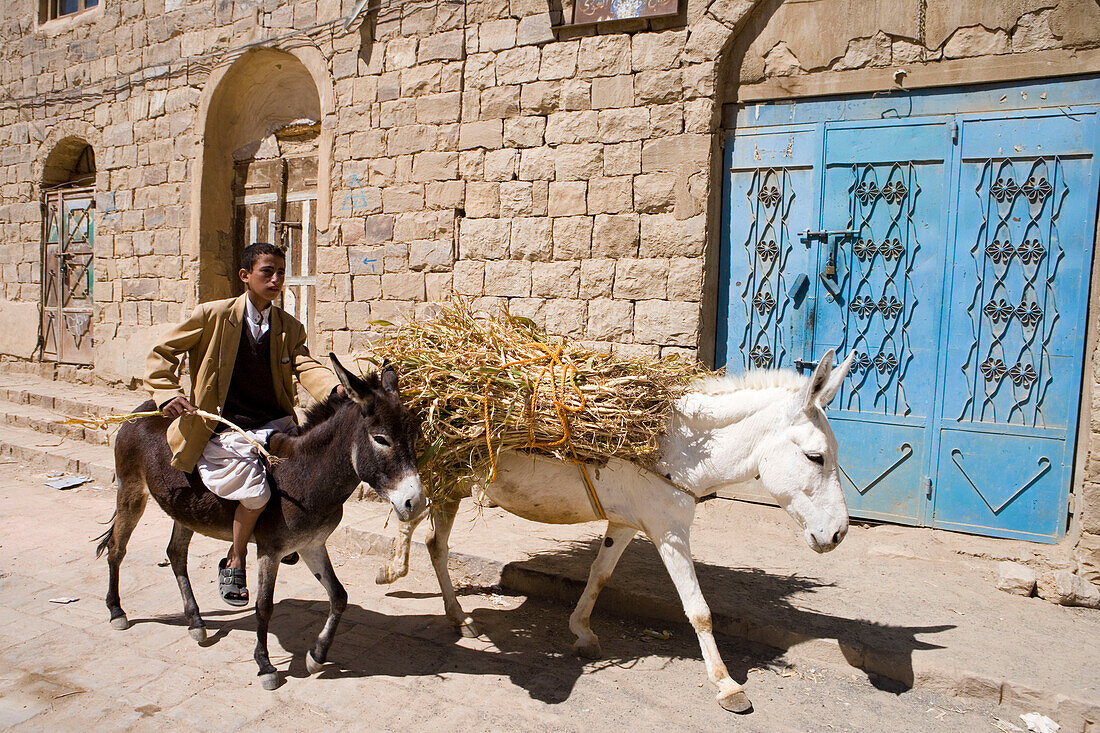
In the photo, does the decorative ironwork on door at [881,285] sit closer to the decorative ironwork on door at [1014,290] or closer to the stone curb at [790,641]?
the decorative ironwork on door at [1014,290]

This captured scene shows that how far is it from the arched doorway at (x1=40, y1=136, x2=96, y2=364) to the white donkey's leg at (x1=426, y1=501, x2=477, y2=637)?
9.11m

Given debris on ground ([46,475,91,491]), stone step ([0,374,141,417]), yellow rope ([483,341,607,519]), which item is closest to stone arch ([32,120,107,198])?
stone step ([0,374,141,417])

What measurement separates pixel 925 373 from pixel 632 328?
90.1 inches

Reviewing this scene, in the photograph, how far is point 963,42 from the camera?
17.5 feet

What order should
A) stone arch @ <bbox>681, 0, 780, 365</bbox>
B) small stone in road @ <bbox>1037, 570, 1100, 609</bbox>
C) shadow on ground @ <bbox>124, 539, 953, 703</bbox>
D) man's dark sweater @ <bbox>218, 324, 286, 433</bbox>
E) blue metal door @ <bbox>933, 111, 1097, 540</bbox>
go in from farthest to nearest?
stone arch @ <bbox>681, 0, 780, 365</bbox> < blue metal door @ <bbox>933, 111, 1097, 540</bbox> < small stone in road @ <bbox>1037, 570, 1100, 609</bbox> < man's dark sweater @ <bbox>218, 324, 286, 433</bbox> < shadow on ground @ <bbox>124, 539, 953, 703</bbox>

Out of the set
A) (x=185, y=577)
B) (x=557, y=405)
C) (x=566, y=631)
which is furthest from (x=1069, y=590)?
(x=185, y=577)

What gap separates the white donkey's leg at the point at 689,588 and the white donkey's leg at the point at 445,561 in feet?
3.98

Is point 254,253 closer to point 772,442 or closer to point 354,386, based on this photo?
point 354,386

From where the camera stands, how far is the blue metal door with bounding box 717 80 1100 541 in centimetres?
506

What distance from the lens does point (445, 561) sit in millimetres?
4215

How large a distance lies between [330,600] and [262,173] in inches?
293

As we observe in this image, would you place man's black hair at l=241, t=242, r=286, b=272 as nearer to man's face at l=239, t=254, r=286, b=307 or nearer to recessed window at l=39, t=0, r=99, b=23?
man's face at l=239, t=254, r=286, b=307

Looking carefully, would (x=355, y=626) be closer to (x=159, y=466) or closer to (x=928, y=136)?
(x=159, y=466)

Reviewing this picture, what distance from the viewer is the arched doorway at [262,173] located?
9.09 metres
